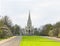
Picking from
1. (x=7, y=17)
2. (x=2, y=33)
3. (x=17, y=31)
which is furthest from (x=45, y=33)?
(x=2, y=33)

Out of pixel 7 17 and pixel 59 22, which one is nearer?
pixel 59 22

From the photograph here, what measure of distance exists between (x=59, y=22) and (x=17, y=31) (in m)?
60.0

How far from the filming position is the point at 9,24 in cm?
13250

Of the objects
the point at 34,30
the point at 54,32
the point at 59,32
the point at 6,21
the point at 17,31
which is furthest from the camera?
the point at 34,30

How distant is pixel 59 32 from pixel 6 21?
39.6 meters

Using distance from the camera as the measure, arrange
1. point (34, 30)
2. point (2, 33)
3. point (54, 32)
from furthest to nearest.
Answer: point (34, 30) < point (54, 32) < point (2, 33)

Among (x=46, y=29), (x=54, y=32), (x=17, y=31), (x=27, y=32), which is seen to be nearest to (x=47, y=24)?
(x=46, y=29)

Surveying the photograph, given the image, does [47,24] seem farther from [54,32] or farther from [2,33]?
[2,33]

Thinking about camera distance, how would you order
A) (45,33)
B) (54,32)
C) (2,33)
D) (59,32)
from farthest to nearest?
(45,33), (54,32), (59,32), (2,33)

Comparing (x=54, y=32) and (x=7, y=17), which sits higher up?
(x=7, y=17)

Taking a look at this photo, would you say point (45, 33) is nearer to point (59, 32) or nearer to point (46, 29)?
point (46, 29)

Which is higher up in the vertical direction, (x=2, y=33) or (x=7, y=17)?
(x=7, y=17)

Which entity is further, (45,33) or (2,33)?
(45,33)

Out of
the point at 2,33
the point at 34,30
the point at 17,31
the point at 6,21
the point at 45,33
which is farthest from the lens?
the point at 34,30
